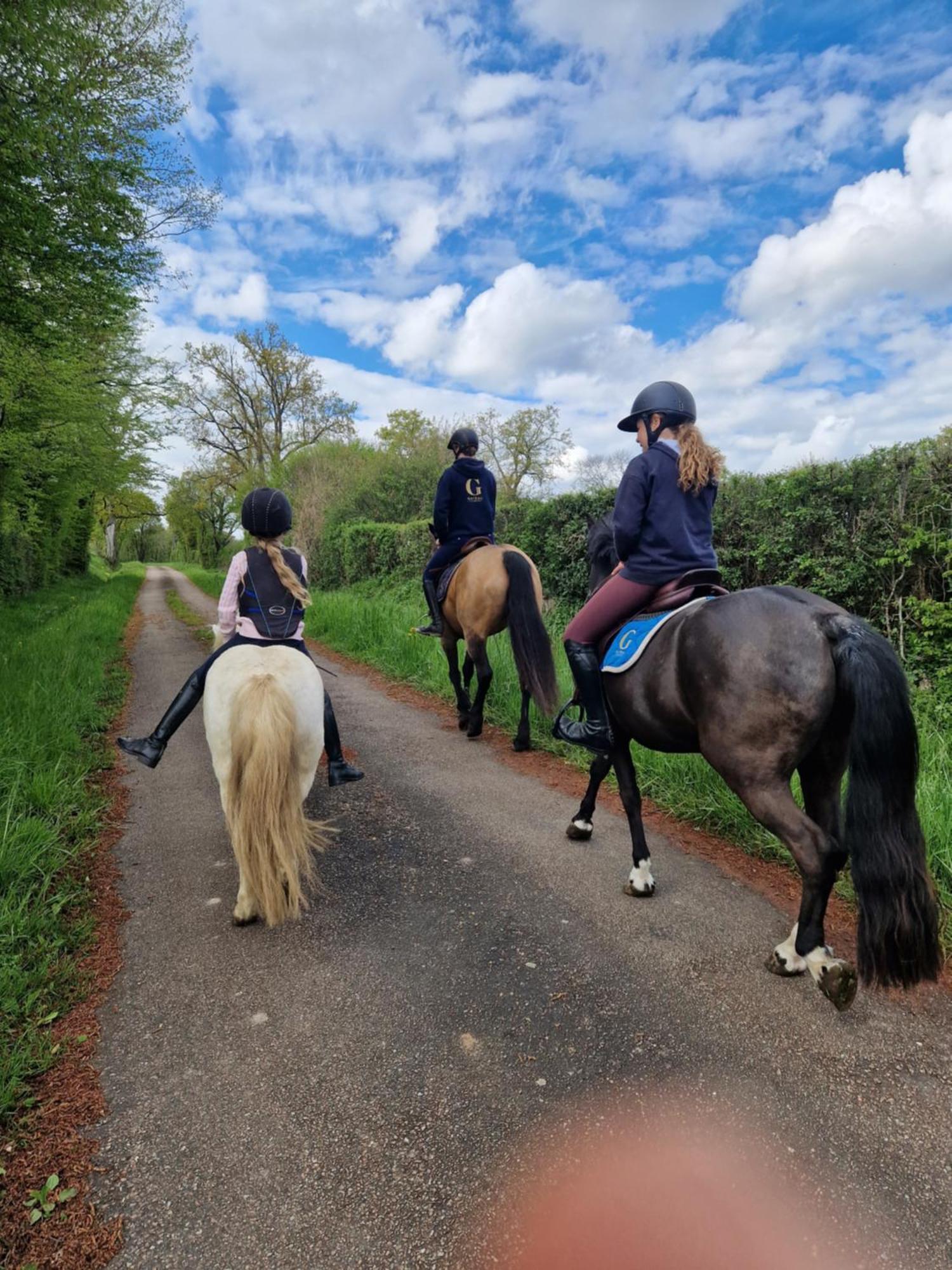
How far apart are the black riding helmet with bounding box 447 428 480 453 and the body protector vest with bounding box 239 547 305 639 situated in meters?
3.03

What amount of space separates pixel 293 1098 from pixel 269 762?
130 cm

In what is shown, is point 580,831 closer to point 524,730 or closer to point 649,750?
point 649,750

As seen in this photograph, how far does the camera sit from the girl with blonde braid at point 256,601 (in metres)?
3.69

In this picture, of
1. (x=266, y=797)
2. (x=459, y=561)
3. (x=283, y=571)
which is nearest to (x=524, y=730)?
(x=459, y=561)

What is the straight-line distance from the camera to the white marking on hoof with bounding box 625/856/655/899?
3.27 m

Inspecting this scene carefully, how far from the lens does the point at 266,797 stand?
2834mm

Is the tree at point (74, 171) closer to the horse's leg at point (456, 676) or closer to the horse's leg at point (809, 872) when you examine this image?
the horse's leg at point (456, 676)

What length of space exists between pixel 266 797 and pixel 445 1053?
132 centimetres

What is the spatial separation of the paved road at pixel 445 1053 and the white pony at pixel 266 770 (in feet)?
0.78

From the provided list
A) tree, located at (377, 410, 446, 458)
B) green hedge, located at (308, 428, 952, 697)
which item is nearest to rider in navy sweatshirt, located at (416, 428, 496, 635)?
green hedge, located at (308, 428, 952, 697)

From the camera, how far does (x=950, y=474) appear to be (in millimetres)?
4773

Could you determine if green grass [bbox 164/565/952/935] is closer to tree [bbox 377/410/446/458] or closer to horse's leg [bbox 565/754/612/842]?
horse's leg [bbox 565/754/612/842]

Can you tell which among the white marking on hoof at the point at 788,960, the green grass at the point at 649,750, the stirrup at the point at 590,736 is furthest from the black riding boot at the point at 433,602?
the white marking on hoof at the point at 788,960

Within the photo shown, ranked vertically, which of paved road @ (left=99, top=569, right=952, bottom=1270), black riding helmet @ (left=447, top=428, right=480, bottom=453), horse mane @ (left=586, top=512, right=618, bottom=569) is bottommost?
paved road @ (left=99, top=569, right=952, bottom=1270)
